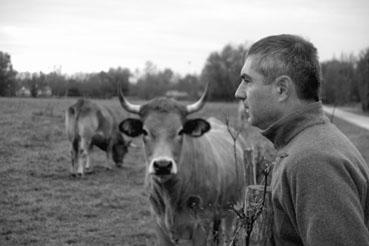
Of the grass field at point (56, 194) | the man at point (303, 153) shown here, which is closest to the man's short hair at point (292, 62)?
the man at point (303, 153)

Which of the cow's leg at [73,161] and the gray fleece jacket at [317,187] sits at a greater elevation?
the gray fleece jacket at [317,187]

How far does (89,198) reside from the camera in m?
9.92

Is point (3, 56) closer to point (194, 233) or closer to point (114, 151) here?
point (114, 151)

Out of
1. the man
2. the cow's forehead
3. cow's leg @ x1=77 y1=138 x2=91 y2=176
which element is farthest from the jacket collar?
cow's leg @ x1=77 y1=138 x2=91 y2=176

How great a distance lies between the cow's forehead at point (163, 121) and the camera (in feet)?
18.3

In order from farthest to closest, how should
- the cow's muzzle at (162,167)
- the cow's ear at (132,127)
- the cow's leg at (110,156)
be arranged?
the cow's leg at (110,156), the cow's ear at (132,127), the cow's muzzle at (162,167)

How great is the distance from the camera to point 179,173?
562 cm

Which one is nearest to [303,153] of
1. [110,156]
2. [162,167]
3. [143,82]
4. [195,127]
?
[162,167]

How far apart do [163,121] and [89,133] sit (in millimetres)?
8681

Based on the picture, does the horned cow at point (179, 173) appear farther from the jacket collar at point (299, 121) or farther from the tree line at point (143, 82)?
the jacket collar at point (299, 121)

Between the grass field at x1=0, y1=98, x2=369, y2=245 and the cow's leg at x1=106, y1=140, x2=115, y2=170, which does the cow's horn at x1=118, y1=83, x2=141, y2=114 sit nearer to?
the grass field at x1=0, y1=98, x2=369, y2=245

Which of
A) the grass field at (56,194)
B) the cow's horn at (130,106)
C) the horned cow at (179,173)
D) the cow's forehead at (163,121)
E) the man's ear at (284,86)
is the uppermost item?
the man's ear at (284,86)

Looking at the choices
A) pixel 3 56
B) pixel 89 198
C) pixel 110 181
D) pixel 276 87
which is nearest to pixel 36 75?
pixel 3 56

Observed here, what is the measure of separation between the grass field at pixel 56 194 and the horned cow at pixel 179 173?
1.90 m
